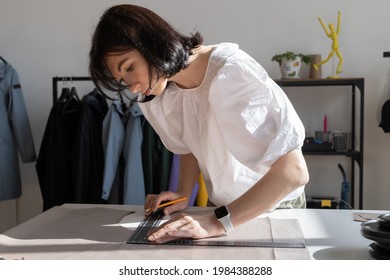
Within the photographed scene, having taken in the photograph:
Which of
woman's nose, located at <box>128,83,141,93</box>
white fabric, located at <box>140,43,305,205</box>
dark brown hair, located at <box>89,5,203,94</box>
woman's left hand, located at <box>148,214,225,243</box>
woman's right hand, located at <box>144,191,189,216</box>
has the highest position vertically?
dark brown hair, located at <box>89,5,203,94</box>

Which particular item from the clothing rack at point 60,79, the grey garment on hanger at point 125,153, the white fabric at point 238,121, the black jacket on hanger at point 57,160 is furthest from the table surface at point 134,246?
the clothing rack at point 60,79

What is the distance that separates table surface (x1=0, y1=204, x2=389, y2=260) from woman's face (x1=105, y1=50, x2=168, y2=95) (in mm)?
353

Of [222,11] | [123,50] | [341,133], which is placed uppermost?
[222,11]

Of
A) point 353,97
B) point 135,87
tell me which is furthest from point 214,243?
point 353,97

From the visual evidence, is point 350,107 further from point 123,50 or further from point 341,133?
point 123,50

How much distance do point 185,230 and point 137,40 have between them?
436 mm

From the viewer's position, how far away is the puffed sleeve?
1008 millimetres

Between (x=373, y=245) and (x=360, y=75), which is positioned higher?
(x=360, y=75)

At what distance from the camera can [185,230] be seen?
1.00m

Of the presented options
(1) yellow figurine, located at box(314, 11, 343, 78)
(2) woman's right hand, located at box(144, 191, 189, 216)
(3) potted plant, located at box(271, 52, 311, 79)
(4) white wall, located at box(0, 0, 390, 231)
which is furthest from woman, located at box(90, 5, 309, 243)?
(4) white wall, located at box(0, 0, 390, 231)

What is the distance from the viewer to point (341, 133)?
2.67 metres

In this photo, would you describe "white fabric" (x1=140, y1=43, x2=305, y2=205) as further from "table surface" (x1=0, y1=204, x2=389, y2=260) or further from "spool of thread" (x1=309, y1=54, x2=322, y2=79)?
"spool of thread" (x1=309, y1=54, x2=322, y2=79)

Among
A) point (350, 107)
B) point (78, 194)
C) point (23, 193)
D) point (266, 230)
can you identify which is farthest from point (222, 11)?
point (266, 230)
